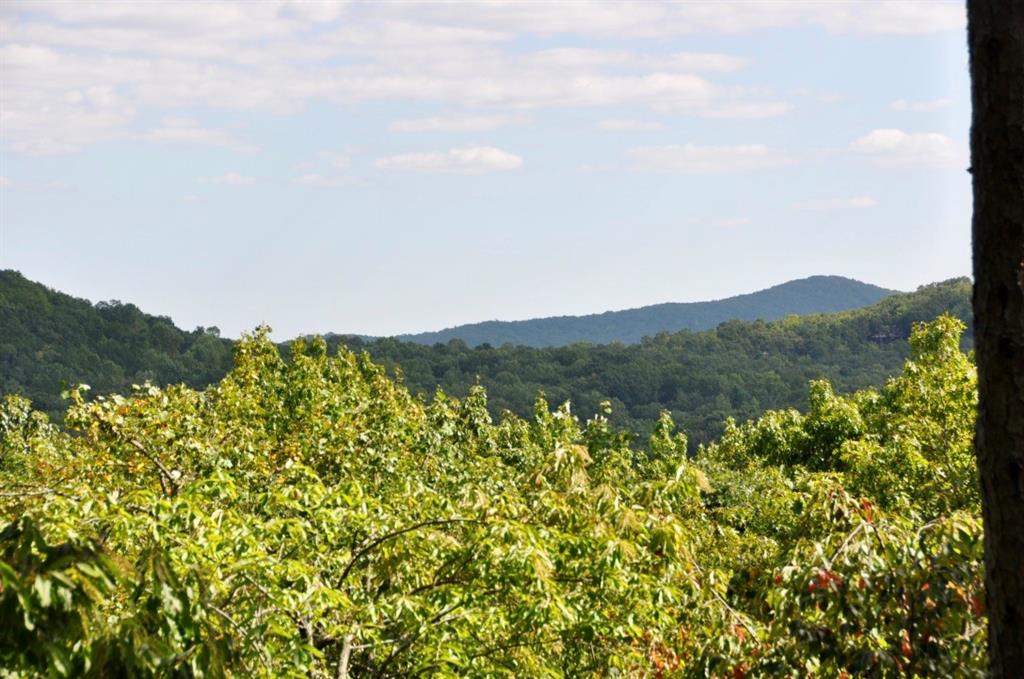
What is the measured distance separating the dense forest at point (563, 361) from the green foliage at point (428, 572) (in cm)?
6779

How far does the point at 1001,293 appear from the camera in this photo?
3.63 meters

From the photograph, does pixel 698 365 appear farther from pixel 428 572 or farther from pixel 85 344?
pixel 428 572

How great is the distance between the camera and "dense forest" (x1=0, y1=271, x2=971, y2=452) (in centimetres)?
9962

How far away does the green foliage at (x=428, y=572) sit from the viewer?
3784 mm

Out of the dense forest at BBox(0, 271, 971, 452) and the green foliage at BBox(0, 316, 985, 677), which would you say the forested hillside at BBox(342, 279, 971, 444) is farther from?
the green foliage at BBox(0, 316, 985, 677)

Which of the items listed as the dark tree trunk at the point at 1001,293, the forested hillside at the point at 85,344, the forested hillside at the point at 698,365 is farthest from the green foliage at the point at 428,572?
the forested hillside at the point at 85,344

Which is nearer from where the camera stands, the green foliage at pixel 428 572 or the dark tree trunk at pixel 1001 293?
the dark tree trunk at pixel 1001 293

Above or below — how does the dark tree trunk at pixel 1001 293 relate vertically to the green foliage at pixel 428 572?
above

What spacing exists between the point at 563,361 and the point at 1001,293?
127 meters

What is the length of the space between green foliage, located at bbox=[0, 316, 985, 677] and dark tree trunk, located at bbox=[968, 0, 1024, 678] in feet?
6.55

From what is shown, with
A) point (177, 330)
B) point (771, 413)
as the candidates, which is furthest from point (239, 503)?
point (177, 330)

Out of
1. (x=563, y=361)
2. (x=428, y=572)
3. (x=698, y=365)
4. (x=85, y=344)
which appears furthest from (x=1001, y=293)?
(x=698, y=365)

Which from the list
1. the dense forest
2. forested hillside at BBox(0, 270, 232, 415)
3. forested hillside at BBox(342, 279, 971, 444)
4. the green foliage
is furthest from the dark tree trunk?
forested hillside at BBox(0, 270, 232, 415)

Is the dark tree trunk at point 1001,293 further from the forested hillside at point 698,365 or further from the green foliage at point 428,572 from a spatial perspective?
the forested hillside at point 698,365
